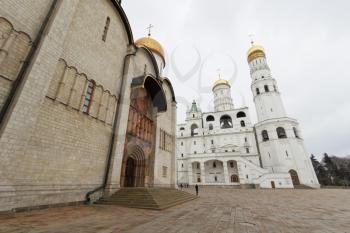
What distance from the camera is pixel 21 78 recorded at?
644 cm

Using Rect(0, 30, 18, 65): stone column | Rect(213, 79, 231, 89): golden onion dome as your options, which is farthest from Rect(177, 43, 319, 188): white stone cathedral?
Rect(0, 30, 18, 65): stone column

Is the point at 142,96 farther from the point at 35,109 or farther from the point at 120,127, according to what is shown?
the point at 35,109

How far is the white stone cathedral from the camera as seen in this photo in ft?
106

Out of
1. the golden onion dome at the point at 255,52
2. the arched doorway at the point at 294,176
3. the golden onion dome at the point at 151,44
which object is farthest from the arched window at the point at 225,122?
the golden onion dome at the point at 151,44

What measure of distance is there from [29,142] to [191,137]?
41536 millimetres

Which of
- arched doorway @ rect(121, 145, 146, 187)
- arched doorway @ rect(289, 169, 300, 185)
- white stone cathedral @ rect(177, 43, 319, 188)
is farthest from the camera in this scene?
white stone cathedral @ rect(177, 43, 319, 188)

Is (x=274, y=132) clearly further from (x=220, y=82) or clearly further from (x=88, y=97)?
(x=88, y=97)

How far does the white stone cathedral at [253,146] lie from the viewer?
106 feet

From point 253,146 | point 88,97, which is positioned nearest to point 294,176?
point 253,146

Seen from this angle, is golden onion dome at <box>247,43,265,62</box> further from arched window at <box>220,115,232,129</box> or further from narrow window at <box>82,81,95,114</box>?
narrow window at <box>82,81,95,114</box>

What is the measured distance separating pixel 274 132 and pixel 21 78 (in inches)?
1622

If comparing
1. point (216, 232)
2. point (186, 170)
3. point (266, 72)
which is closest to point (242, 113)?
point (266, 72)

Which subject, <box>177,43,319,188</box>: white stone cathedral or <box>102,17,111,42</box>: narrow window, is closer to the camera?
<box>102,17,111,42</box>: narrow window

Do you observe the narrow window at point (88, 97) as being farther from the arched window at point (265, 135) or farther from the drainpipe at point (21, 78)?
the arched window at point (265, 135)
